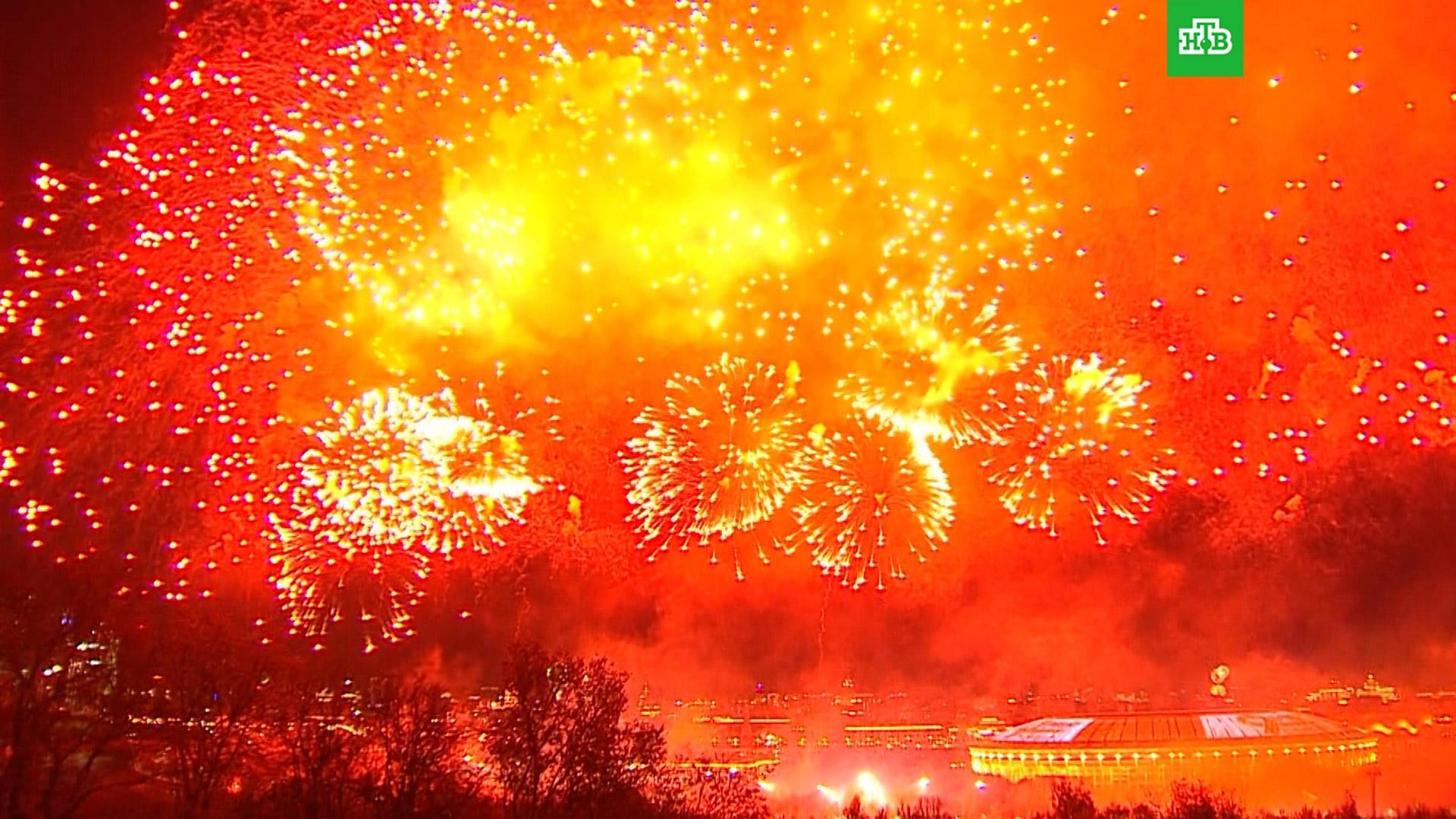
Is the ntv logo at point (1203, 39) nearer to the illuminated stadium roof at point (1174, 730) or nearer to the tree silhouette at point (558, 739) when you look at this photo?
the tree silhouette at point (558, 739)

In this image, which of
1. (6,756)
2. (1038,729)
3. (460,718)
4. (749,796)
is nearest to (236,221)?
(6,756)

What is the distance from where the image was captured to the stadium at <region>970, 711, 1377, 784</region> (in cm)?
6512

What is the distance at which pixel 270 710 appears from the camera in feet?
77.8

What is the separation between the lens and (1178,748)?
66.1m

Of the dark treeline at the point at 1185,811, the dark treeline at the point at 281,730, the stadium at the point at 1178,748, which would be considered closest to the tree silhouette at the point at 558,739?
the dark treeline at the point at 281,730

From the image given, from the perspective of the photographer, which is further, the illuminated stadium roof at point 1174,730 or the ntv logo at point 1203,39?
the illuminated stadium roof at point 1174,730

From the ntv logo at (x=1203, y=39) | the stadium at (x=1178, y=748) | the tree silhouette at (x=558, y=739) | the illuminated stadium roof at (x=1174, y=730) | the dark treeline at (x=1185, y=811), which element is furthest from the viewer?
the illuminated stadium roof at (x=1174, y=730)

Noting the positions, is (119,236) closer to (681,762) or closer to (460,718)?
(460,718)

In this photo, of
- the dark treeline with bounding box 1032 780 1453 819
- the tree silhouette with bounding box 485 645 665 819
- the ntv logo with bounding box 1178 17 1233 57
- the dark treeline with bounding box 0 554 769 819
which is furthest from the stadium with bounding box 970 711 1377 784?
the ntv logo with bounding box 1178 17 1233 57

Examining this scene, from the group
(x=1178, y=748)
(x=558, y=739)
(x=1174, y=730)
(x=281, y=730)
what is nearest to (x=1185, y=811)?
(x=558, y=739)

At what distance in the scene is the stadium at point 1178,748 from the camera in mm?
65125

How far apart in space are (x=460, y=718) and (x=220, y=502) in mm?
11817

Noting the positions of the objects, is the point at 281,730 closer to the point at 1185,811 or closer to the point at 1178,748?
the point at 1185,811

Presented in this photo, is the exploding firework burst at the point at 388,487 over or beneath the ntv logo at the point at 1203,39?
beneath
